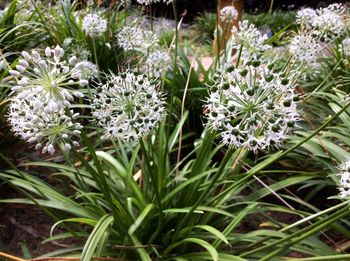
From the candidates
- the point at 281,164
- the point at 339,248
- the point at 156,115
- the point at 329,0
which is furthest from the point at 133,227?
the point at 329,0

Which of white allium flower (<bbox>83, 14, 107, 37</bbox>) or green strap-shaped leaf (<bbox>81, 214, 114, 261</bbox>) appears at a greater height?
white allium flower (<bbox>83, 14, 107, 37</bbox>)

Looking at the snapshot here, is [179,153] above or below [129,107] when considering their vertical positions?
below

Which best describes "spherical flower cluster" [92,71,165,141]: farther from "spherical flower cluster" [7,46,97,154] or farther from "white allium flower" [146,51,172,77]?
"white allium flower" [146,51,172,77]

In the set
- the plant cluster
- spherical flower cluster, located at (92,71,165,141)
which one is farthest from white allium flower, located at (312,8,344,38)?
spherical flower cluster, located at (92,71,165,141)

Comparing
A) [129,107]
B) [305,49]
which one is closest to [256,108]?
[129,107]

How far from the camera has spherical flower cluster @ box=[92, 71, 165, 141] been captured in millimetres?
2125

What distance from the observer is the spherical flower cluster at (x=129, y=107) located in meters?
2.12

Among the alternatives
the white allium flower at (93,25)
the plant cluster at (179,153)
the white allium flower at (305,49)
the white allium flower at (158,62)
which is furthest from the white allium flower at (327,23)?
the white allium flower at (93,25)

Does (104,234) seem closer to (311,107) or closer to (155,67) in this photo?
(155,67)

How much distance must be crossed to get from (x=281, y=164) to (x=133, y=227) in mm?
1852

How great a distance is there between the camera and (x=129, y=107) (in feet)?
7.02

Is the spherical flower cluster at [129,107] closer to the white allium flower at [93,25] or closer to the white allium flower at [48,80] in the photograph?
the white allium flower at [48,80]

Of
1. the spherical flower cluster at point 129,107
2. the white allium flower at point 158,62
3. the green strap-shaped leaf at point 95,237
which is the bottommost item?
the green strap-shaped leaf at point 95,237

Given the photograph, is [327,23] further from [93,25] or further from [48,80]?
[48,80]
